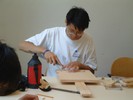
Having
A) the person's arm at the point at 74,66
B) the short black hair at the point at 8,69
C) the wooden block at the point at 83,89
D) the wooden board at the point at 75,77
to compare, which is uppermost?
the short black hair at the point at 8,69

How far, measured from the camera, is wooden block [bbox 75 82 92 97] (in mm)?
1356

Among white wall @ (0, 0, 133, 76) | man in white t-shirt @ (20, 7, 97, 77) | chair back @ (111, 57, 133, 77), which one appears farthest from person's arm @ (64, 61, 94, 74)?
white wall @ (0, 0, 133, 76)

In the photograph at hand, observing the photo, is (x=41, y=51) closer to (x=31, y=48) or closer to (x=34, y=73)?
(x=31, y=48)

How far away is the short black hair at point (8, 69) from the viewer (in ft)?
3.87

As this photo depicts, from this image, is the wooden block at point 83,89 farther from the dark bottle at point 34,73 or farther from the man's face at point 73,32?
the man's face at point 73,32

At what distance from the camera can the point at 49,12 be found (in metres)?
2.78

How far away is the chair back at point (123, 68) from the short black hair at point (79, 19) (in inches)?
29.8

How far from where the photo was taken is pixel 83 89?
1.44 meters

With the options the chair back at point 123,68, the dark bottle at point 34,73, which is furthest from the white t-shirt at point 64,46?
the dark bottle at point 34,73

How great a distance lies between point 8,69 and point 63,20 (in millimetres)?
1715

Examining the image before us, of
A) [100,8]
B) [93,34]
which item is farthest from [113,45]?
[100,8]

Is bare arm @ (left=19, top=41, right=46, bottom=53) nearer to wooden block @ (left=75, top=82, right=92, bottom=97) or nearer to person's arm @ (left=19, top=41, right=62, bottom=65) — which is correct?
person's arm @ (left=19, top=41, right=62, bottom=65)

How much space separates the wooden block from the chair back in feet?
2.91

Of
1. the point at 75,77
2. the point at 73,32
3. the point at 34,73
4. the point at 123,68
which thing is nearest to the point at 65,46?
the point at 73,32
